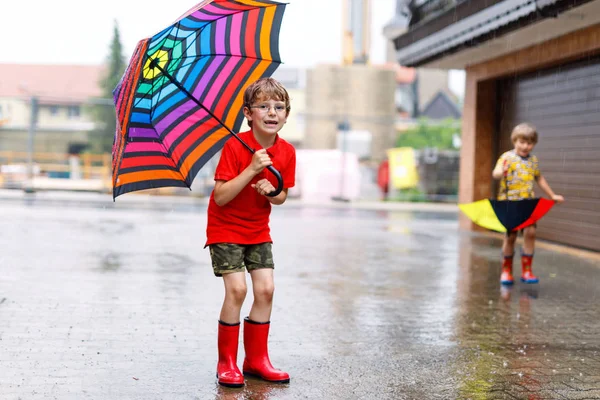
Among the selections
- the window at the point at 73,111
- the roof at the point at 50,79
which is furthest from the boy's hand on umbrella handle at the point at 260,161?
the roof at the point at 50,79

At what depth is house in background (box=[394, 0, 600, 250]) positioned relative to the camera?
1113cm

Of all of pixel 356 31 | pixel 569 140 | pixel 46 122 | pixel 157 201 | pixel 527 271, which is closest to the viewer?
pixel 527 271

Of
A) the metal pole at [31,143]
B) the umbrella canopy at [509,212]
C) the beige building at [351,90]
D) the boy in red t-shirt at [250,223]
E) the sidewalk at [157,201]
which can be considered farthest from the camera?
the beige building at [351,90]

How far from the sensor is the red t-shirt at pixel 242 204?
4.53m

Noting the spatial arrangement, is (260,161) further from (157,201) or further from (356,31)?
(356,31)

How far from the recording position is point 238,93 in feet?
15.9

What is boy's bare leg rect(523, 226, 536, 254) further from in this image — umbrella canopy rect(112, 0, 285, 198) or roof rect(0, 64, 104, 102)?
roof rect(0, 64, 104, 102)

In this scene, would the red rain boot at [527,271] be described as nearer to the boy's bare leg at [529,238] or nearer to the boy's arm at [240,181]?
the boy's bare leg at [529,238]

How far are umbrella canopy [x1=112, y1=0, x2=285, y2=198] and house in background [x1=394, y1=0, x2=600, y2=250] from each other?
5.54 meters

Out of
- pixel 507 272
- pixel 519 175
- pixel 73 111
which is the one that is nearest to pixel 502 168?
pixel 519 175

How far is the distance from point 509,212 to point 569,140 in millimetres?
4691

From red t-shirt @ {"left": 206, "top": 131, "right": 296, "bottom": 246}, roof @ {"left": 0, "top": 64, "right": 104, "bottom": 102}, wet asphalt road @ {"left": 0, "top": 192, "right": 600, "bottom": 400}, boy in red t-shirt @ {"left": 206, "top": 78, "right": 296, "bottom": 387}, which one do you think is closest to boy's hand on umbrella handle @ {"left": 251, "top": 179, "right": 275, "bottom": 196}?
boy in red t-shirt @ {"left": 206, "top": 78, "right": 296, "bottom": 387}

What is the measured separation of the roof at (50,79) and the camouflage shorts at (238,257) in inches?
1495

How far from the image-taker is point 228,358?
4574mm
